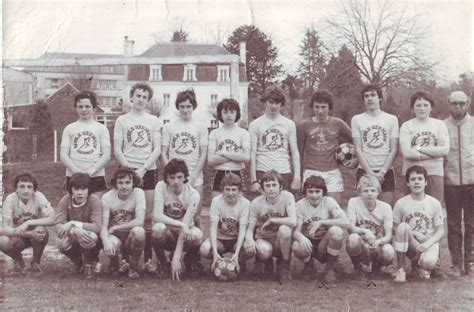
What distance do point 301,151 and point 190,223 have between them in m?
1.15

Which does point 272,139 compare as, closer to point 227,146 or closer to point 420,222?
point 227,146

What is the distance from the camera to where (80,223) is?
3.99 meters

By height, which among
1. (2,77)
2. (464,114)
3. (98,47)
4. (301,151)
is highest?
(98,47)

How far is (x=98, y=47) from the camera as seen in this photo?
5402mm

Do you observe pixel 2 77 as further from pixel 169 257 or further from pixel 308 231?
pixel 308 231

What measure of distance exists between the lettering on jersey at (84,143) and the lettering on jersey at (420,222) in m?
2.59

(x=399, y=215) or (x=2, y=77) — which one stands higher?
(x=2, y=77)

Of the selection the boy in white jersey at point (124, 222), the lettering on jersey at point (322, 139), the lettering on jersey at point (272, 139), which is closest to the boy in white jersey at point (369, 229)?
the lettering on jersey at point (322, 139)

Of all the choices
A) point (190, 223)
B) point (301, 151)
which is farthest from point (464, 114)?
point (190, 223)

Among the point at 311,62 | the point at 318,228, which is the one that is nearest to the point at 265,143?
the point at 318,228

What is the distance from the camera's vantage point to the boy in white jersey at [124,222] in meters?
3.96

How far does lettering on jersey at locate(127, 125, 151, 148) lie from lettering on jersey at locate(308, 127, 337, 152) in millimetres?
1372

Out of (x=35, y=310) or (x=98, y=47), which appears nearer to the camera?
(x=35, y=310)

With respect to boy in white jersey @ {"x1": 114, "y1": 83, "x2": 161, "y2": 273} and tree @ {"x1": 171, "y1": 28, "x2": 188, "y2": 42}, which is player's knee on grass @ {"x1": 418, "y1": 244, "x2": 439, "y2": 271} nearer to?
boy in white jersey @ {"x1": 114, "y1": 83, "x2": 161, "y2": 273}
